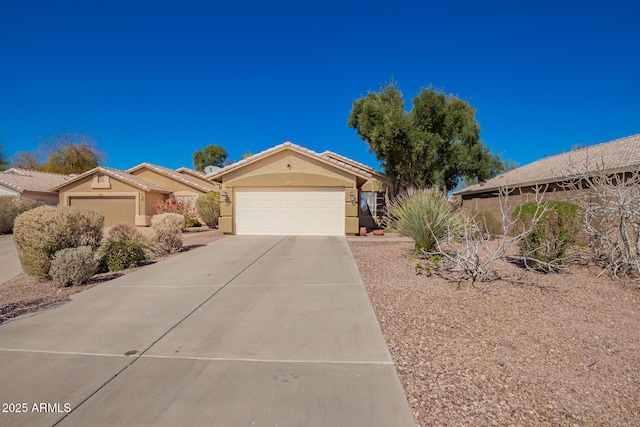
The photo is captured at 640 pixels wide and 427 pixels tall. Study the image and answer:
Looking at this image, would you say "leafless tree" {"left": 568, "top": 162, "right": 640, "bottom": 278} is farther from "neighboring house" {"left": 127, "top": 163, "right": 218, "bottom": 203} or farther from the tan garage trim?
the tan garage trim

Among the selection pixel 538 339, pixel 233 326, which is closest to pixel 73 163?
pixel 233 326

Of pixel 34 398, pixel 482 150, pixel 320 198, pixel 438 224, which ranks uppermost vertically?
pixel 482 150

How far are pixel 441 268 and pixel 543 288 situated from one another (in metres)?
1.89

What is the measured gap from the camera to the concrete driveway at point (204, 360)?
2.69 m

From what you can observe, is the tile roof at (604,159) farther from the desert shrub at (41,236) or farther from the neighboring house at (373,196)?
the desert shrub at (41,236)

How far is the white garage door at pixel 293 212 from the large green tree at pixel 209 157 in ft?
134

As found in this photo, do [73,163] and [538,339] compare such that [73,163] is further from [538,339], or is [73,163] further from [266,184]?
[538,339]

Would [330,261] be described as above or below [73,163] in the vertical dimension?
below

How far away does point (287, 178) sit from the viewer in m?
15.3

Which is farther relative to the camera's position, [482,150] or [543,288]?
[482,150]

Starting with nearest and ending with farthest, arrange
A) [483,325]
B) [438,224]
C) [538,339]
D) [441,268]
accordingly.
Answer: [538,339], [483,325], [441,268], [438,224]

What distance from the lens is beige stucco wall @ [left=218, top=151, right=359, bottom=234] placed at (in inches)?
603

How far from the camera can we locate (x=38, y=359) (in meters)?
3.56

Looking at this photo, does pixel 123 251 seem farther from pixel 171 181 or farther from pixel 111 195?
pixel 171 181
